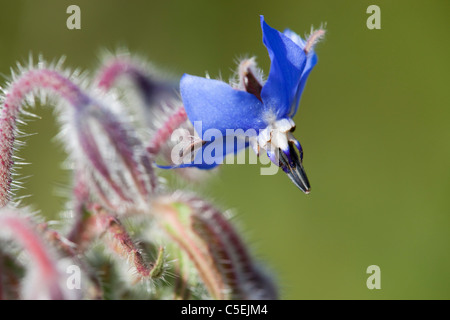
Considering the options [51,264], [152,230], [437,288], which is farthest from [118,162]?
[437,288]

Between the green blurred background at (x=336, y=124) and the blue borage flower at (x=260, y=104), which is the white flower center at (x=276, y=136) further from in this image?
the green blurred background at (x=336, y=124)

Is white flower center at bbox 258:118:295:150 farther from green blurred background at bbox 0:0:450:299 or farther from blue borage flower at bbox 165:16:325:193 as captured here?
green blurred background at bbox 0:0:450:299

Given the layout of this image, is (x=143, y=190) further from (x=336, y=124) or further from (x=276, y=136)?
(x=336, y=124)

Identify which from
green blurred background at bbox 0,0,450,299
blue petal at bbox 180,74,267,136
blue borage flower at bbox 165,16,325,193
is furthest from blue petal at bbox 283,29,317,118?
green blurred background at bbox 0,0,450,299

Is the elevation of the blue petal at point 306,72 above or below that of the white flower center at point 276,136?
above

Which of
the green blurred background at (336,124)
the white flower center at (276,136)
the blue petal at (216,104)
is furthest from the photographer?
the green blurred background at (336,124)

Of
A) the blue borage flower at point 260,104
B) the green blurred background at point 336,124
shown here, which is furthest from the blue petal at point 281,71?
the green blurred background at point 336,124
